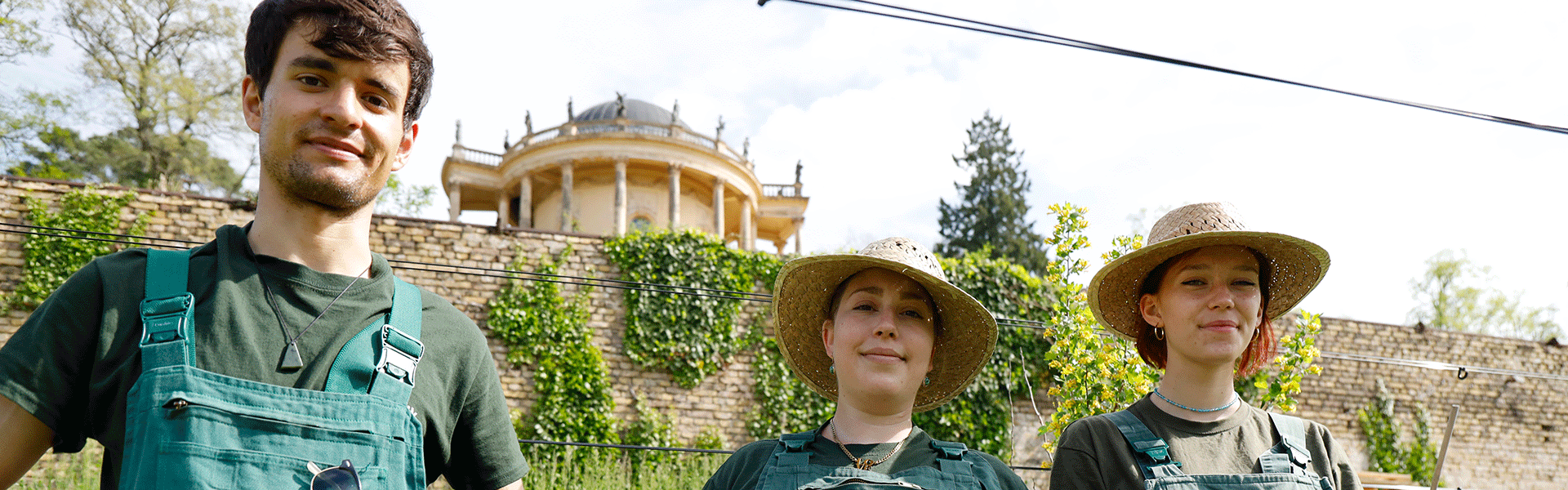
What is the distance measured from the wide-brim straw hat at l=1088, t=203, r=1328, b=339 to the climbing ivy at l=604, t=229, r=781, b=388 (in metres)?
8.08

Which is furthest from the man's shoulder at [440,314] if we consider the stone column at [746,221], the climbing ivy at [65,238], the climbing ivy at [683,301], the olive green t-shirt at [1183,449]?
the stone column at [746,221]

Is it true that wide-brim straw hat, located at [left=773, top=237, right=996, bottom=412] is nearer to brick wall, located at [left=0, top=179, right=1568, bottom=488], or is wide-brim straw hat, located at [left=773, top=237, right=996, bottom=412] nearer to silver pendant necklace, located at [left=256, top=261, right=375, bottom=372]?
silver pendant necklace, located at [left=256, top=261, right=375, bottom=372]

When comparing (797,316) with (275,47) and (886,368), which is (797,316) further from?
(275,47)

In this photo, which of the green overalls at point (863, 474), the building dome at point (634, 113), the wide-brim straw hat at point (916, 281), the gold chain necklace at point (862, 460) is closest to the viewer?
the green overalls at point (863, 474)

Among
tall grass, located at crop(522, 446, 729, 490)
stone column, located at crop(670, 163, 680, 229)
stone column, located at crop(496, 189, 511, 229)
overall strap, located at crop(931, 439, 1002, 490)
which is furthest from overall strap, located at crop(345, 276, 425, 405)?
stone column, located at crop(496, 189, 511, 229)

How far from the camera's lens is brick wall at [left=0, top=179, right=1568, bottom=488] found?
9.45m

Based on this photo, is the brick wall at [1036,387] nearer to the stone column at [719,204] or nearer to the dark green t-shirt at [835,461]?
the dark green t-shirt at [835,461]

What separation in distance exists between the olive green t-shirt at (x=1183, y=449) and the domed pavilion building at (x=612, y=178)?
1937cm

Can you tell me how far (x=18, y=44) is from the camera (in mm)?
16516

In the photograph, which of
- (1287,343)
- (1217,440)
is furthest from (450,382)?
(1287,343)

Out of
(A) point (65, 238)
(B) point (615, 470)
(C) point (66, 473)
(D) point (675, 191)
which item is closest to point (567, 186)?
(D) point (675, 191)

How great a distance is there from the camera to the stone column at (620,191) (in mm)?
22422

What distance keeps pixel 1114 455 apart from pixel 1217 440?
1.00 feet

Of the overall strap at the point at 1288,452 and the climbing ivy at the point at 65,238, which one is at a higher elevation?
the climbing ivy at the point at 65,238
